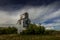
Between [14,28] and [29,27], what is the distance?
1.87 feet

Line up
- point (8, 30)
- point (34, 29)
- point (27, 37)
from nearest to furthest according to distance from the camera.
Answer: point (27, 37), point (8, 30), point (34, 29)

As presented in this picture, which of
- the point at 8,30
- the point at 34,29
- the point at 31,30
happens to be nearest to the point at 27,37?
the point at 31,30

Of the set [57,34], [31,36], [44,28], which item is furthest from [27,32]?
[57,34]

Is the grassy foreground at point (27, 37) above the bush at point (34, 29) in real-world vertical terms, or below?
below

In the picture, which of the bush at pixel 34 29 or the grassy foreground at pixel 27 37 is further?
the bush at pixel 34 29

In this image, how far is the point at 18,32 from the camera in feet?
22.8

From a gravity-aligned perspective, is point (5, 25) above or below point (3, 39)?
above

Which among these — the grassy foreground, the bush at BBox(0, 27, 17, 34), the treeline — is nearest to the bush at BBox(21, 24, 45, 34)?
the treeline

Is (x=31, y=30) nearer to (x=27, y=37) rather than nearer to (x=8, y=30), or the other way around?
(x=27, y=37)

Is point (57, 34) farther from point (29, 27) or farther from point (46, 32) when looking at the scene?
point (29, 27)

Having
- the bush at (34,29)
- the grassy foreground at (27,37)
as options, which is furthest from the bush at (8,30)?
the bush at (34,29)

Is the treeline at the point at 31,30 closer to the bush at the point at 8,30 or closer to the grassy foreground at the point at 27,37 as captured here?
the bush at the point at 8,30

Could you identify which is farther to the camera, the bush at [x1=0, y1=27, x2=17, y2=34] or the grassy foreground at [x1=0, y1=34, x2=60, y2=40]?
the bush at [x1=0, y1=27, x2=17, y2=34]

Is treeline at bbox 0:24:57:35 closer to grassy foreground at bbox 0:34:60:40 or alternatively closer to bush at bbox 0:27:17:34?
bush at bbox 0:27:17:34
